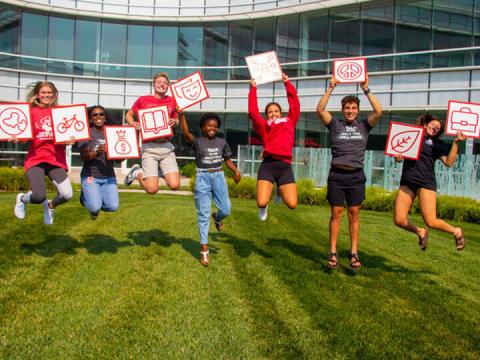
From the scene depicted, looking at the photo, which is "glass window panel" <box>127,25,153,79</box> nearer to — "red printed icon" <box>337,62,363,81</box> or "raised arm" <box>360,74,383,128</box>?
"red printed icon" <box>337,62,363,81</box>

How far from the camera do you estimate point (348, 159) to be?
7066 mm

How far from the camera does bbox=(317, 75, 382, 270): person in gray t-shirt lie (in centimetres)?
705

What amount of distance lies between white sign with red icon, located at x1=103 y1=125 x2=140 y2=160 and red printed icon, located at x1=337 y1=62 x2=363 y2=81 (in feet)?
10.4

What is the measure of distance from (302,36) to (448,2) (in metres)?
6.89

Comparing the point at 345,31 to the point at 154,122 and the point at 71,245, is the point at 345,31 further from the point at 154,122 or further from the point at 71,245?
the point at 71,245

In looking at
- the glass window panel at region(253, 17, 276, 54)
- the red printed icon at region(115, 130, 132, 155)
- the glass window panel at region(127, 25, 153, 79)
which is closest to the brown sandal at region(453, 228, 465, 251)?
the red printed icon at region(115, 130, 132, 155)

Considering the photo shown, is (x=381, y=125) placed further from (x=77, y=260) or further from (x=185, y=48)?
(x=77, y=260)

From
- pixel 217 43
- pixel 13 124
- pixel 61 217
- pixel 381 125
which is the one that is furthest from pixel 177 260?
pixel 217 43

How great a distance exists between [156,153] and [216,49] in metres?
21.4

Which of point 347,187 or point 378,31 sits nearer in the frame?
point 347,187

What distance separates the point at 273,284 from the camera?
6.26 m

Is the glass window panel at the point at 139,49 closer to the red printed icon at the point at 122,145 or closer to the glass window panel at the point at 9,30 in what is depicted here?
the glass window panel at the point at 9,30

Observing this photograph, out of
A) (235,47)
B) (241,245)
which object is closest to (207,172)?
(241,245)

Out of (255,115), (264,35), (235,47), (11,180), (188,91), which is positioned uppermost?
(264,35)
